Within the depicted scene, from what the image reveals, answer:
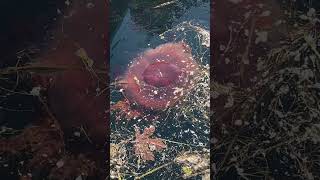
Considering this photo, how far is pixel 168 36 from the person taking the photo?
182 centimetres

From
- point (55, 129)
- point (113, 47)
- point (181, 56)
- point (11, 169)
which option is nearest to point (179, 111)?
point (181, 56)

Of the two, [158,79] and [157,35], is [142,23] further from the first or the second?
[158,79]

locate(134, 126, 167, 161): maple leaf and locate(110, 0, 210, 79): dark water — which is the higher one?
locate(110, 0, 210, 79): dark water

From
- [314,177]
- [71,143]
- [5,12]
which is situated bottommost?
[314,177]

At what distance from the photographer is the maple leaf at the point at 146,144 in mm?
1795

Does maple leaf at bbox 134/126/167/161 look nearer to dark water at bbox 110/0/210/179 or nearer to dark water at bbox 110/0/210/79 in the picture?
dark water at bbox 110/0/210/179

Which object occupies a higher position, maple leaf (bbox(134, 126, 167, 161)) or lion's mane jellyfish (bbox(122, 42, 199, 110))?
lion's mane jellyfish (bbox(122, 42, 199, 110))

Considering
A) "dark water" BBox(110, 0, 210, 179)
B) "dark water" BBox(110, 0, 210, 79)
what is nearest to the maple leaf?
"dark water" BBox(110, 0, 210, 179)

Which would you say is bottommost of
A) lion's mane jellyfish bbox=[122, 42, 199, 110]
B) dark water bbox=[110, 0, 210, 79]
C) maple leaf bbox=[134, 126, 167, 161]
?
maple leaf bbox=[134, 126, 167, 161]

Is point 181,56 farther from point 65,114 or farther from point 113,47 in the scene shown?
point 65,114

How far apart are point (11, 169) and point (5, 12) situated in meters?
0.59

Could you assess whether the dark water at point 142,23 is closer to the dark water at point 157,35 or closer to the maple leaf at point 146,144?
the dark water at point 157,35

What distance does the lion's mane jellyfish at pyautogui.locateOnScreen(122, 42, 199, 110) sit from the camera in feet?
5.92

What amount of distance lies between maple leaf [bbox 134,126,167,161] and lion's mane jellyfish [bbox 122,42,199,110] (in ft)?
0.32
